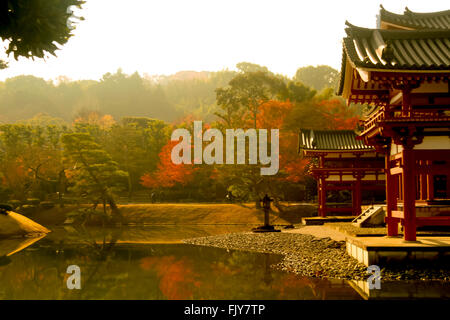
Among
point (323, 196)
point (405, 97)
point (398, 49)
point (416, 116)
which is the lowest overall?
point (323, 196)

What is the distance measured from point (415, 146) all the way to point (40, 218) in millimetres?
38558

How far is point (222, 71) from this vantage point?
165125 mm

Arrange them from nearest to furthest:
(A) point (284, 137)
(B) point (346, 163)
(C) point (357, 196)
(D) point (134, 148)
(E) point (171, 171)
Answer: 1. (C) point (357, 196)
2. (B) point (346, 163)
3. (A) point (284, 137)
4. (E) point (171, 171)
5. (D) point (134, 148)

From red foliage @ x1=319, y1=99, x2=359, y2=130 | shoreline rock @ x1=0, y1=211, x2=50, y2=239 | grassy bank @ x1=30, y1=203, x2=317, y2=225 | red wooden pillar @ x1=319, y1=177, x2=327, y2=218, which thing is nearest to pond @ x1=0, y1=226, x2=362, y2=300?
shoreline rock @ x1=0, y1=211, x2=50, y2=239

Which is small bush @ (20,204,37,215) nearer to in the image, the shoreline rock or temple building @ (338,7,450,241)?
the shoreline rock

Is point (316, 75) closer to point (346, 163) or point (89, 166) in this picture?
point (89, 166)

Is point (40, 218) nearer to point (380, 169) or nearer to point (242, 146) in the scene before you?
point (242, 146)

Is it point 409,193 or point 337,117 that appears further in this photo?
point 337,117

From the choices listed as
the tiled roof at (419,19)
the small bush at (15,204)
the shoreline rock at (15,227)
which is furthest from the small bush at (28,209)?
the tiled roof at (419,19)

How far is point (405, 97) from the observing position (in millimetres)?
15336

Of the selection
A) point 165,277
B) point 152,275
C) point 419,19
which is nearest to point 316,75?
point 419,19

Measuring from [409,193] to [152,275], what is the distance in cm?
905
